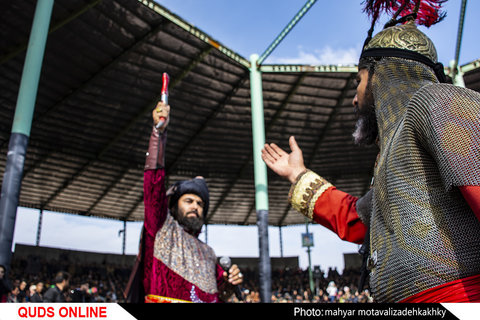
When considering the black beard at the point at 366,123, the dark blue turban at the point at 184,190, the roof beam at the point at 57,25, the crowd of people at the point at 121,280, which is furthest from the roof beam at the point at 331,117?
the black beard at the point at 366,123

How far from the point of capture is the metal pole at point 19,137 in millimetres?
6285

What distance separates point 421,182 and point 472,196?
0.18 metres

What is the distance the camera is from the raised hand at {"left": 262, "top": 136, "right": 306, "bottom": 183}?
177cm

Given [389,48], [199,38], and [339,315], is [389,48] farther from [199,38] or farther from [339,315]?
[199,38]

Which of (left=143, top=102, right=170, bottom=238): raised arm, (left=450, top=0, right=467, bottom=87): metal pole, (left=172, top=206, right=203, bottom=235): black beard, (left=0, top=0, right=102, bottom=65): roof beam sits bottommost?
(left=172, top=206, right=203, bottom=235): black beard

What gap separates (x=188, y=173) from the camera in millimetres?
22922

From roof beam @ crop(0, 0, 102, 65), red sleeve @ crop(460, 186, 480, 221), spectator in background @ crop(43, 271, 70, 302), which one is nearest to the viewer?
red sleeve @ crop(460, 186, 480, 221)

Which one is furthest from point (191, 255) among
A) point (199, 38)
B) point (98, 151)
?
point (98, 151)

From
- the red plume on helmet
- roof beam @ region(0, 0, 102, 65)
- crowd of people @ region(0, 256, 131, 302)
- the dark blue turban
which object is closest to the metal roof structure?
roof beam @ region(0, 0, 102, 65)

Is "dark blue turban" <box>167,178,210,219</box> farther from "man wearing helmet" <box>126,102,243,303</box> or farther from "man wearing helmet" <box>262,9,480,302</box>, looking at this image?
"man wearing helmet" <box>262,9,480,302</box>

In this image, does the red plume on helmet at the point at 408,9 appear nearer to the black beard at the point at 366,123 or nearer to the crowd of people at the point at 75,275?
the black beard at the point at 366,123

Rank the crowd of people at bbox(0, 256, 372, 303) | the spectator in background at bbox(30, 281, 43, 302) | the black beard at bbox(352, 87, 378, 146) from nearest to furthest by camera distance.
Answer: the black beard at bbox(352, 87, 378, 146) < the spectator in background at bbox(30, 281, 43, 302) < the crowd of people at bbox(0, 256, 372, 303)

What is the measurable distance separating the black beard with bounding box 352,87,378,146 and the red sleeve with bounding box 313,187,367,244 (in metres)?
0.28

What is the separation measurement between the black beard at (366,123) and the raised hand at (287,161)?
27 cm
